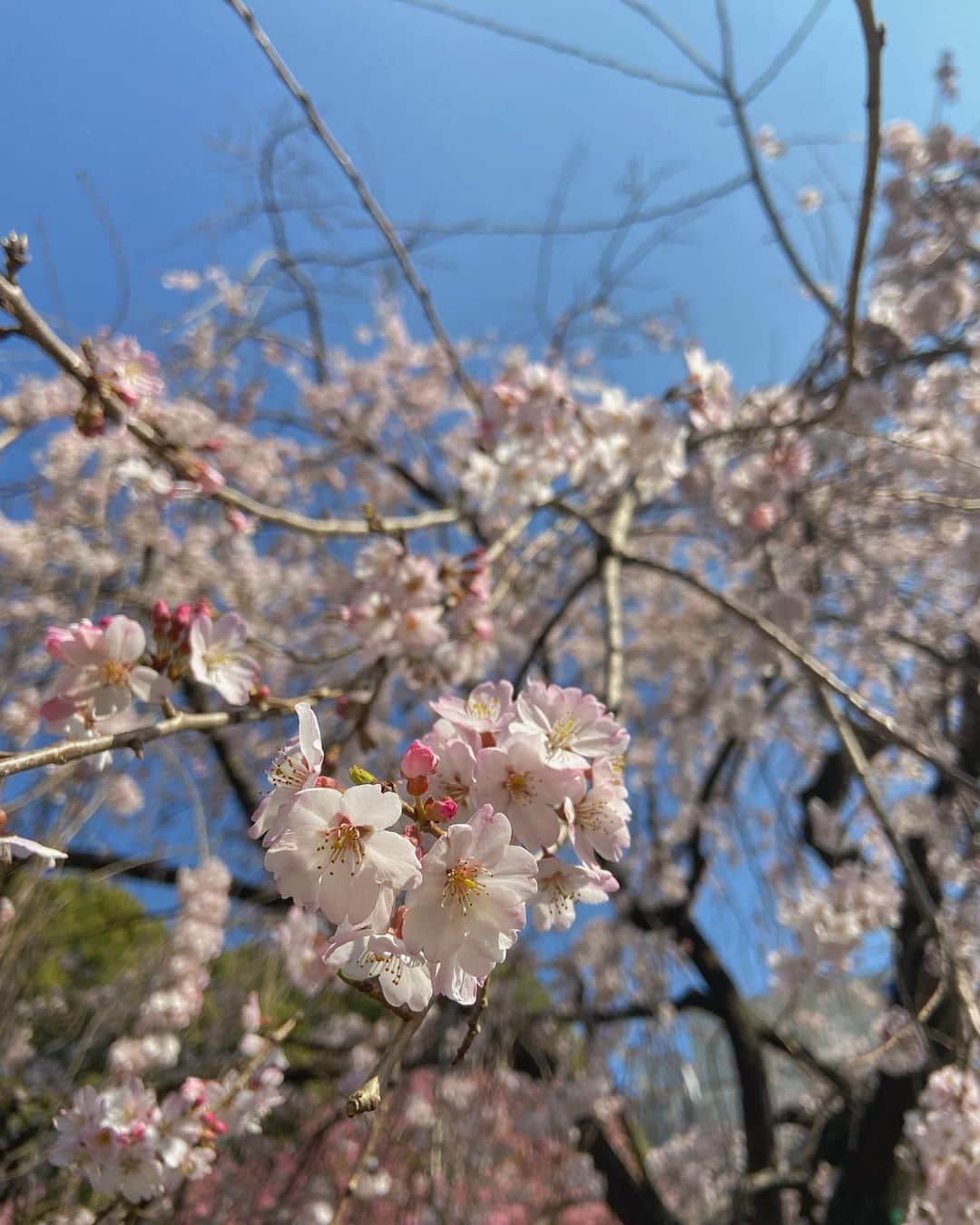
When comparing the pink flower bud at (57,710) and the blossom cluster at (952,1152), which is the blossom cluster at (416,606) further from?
the blossom cluster at (952,1152)

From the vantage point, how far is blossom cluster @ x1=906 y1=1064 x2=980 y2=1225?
132 cm

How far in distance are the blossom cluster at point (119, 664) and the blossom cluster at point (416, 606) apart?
0.57 metres

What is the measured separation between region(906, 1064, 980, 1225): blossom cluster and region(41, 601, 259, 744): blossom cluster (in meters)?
1.49

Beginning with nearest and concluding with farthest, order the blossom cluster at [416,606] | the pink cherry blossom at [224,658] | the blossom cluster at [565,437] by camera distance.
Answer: the pink cherry blossom at [224,658], the blossom cluster at [416,606], the blossom cluster at [565,437]

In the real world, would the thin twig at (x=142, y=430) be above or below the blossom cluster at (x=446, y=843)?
above

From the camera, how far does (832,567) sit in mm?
4000

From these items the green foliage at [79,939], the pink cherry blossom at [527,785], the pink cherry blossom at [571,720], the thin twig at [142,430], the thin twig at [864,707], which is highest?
the thin twig at [864,707]

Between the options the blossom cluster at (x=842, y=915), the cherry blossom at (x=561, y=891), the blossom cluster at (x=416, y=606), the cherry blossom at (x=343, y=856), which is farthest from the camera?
the blossom cluster at (x=842, y=915)

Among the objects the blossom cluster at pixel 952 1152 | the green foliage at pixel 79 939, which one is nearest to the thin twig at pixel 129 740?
the green foliage at pixel 79 939

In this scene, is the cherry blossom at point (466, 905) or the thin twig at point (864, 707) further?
the thin twig at point (864, 707)

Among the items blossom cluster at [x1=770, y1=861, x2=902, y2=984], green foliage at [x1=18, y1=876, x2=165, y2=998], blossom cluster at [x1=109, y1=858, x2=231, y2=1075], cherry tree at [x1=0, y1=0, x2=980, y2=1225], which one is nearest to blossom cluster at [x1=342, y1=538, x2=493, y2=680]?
cherry tree at [x1=0, y1=0, x2=980, y2=1225]

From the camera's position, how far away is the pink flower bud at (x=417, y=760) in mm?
730

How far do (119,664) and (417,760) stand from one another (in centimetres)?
60

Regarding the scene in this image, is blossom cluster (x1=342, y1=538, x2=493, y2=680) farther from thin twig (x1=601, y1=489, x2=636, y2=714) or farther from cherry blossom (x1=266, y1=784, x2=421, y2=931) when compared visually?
cherry blossom (x1=266, y1=784, x2=421, y2=931)
